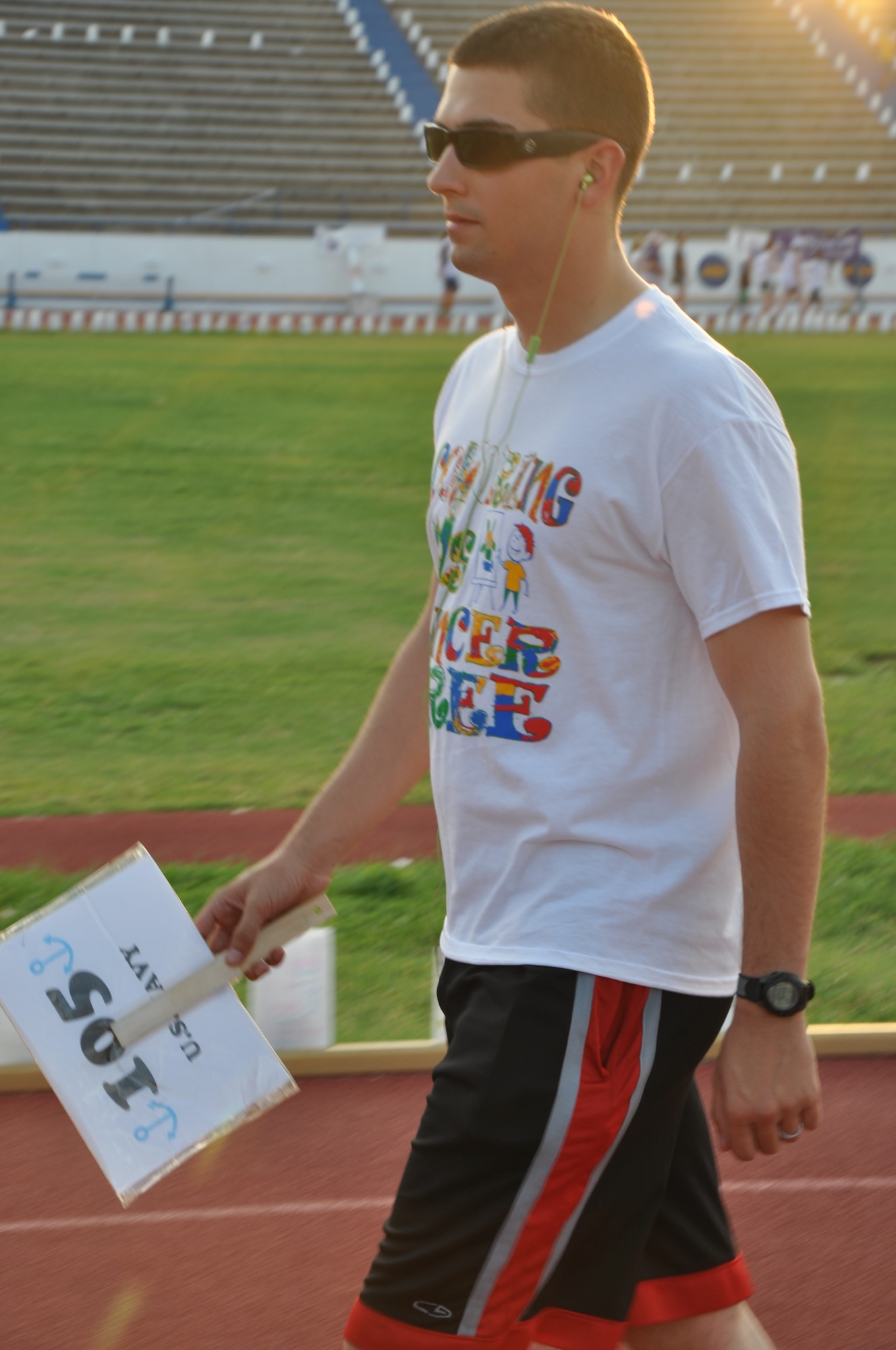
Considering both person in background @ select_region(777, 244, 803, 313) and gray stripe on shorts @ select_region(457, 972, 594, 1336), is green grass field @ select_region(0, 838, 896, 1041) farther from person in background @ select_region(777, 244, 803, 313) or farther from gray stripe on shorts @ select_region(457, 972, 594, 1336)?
person in background @ select_region(777, 244, 803, 313)

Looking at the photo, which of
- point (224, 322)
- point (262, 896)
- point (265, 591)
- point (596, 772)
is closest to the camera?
point (596, 772)

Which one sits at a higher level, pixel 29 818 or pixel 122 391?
pixel 29 818

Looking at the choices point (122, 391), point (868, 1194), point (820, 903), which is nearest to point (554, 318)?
point (868, 1194)

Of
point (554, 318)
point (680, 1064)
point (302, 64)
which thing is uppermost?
point (554, 318)

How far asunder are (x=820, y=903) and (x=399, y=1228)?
3682mm

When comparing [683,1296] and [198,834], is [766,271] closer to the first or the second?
[198,834]

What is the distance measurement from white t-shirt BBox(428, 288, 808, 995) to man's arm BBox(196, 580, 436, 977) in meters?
0.35

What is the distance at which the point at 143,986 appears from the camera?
6.88ft

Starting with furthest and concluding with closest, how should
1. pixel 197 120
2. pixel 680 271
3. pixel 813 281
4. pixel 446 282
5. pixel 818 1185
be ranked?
pixel 197 120, pixel 813 281, pixel 680 271, pixel 446 282, pixel 818 1185

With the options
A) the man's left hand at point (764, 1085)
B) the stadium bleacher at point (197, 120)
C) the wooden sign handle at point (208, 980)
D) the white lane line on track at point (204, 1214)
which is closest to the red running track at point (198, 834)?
the white lane line on track at point (204, 1214)

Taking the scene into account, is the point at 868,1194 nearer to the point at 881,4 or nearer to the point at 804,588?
the point at 804,588

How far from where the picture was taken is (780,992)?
180 cm

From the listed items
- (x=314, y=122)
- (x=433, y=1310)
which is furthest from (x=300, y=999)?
(x=314, y=122)

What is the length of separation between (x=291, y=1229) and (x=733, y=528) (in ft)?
6.99
